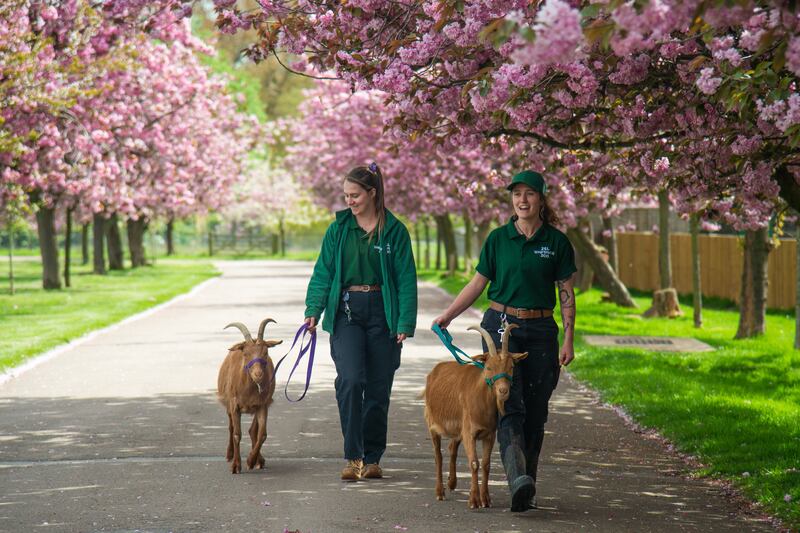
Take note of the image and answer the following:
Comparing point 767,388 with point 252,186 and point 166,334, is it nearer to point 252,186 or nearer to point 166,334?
point 166,334

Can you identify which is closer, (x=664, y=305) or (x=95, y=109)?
(x=664, y=305)

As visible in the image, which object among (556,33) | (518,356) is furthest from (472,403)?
(556,33)

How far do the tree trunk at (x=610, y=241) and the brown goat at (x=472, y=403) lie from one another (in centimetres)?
2675

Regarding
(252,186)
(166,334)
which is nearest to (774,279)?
(166,334)

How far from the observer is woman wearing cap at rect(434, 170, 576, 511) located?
25.7 ft

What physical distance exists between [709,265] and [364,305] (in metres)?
24.7

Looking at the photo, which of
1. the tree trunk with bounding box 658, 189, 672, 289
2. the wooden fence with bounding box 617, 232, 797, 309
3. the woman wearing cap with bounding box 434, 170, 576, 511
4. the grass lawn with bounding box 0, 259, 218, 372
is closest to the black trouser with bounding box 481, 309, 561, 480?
the woman wearing cap with bounding box 434, 170, 576, 511

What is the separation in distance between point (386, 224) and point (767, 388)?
23.7 feet

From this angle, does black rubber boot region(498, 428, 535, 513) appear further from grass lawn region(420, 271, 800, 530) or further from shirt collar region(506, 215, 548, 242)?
grass lawn region(420, 271, 800, 530)

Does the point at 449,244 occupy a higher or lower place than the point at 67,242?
lower

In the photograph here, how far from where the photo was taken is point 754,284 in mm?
20922

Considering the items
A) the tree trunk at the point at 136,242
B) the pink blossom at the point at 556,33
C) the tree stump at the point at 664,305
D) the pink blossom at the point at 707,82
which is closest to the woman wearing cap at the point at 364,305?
the pink blossom at the point at 707,82

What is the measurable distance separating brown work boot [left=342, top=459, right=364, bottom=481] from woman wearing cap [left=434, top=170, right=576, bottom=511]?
128 cm

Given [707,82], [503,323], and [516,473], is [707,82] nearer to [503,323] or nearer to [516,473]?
[503,323]
